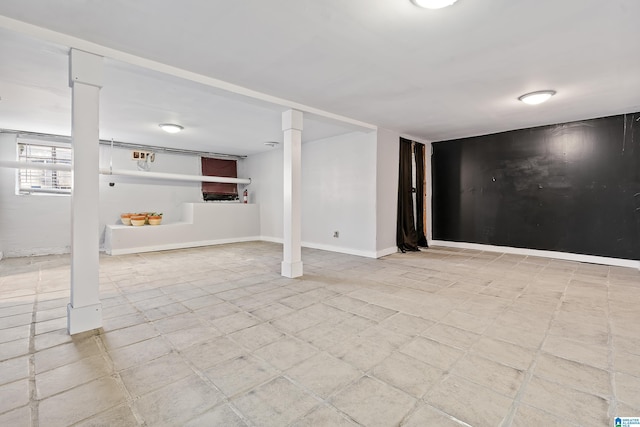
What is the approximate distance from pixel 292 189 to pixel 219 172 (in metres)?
4.74

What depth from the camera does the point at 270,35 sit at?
2.29 meters

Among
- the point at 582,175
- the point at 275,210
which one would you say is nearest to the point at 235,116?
the point at 275,210

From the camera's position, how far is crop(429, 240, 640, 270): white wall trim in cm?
453

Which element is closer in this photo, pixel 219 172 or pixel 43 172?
pixel 43 172

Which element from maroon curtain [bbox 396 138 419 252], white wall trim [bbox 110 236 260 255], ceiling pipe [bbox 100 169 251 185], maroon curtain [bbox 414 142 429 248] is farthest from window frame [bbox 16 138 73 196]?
maroon curtain [bbox 414 142 429 248]

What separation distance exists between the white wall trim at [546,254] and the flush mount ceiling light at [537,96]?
9.52ft

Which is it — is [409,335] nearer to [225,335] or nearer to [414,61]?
[225,335]

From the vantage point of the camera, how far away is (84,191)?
7.63 feet

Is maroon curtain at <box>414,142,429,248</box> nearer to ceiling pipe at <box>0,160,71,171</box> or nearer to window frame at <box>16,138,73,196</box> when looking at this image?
window frame at <box>16,138,73,196</box>

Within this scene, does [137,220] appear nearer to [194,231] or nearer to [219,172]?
[194,231]

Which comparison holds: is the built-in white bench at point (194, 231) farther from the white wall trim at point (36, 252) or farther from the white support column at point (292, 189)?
the white support column at point (292, 189)

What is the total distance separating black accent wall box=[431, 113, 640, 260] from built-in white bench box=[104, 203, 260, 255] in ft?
15.8

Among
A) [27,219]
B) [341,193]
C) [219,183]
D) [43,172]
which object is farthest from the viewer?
[219,183]

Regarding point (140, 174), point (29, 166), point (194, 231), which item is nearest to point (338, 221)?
point (194, 231)
